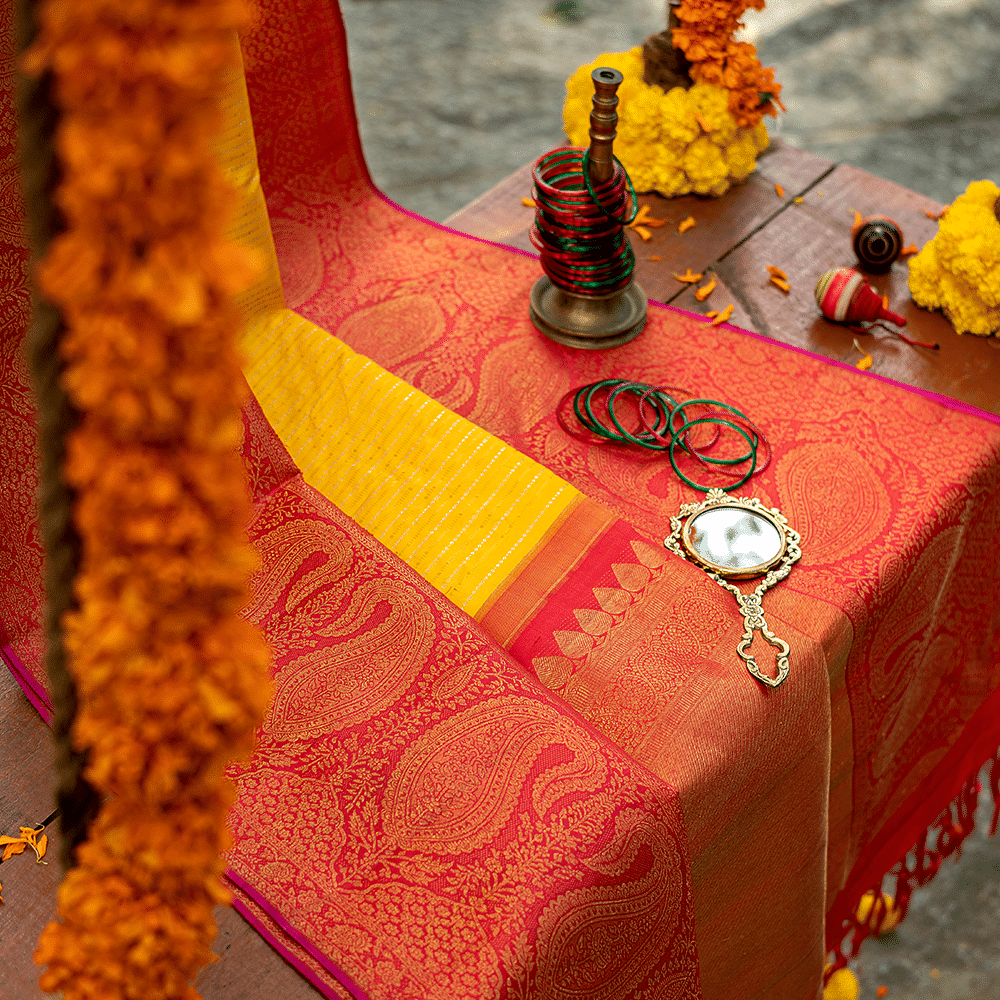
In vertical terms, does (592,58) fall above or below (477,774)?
below

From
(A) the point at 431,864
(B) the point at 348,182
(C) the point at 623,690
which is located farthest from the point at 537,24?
(A) the point at 431,864

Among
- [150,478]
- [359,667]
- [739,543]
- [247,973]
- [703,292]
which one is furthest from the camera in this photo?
[703,292]

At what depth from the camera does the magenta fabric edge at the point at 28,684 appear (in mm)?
910

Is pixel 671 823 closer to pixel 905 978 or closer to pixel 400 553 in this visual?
pixel 400 553

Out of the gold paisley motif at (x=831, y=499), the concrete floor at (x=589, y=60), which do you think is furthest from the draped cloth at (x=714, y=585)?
the concrete floor at (x=589, y=60)

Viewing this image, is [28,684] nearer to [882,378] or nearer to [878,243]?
[882,378]

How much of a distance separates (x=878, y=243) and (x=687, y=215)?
0.32 meters

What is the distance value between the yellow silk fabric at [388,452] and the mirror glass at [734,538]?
15 cm

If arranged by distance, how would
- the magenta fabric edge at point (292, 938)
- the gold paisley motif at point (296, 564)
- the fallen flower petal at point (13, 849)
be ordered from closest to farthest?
1. the magenta fabric edge at point (292, 938)
2. the fallen flower petal at point (13, 849)
3. the gold paisley motif at point (296, 564)

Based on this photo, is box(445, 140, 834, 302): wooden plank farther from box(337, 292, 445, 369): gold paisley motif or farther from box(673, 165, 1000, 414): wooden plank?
box(337, 292, 445, 369): gold paisley motif

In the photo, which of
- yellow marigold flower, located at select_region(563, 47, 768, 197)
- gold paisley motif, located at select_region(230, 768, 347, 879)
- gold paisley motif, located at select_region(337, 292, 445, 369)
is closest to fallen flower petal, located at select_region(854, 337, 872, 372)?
yellow marigold flower, located at select_region(563, 47, 768, 197)

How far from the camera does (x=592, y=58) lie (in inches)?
136

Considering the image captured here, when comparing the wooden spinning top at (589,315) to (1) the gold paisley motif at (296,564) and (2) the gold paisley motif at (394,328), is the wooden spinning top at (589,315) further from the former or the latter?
(1) the gold paisley motif at (296,564)

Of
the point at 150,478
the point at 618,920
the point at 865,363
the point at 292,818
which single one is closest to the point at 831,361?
the point at 865,363
